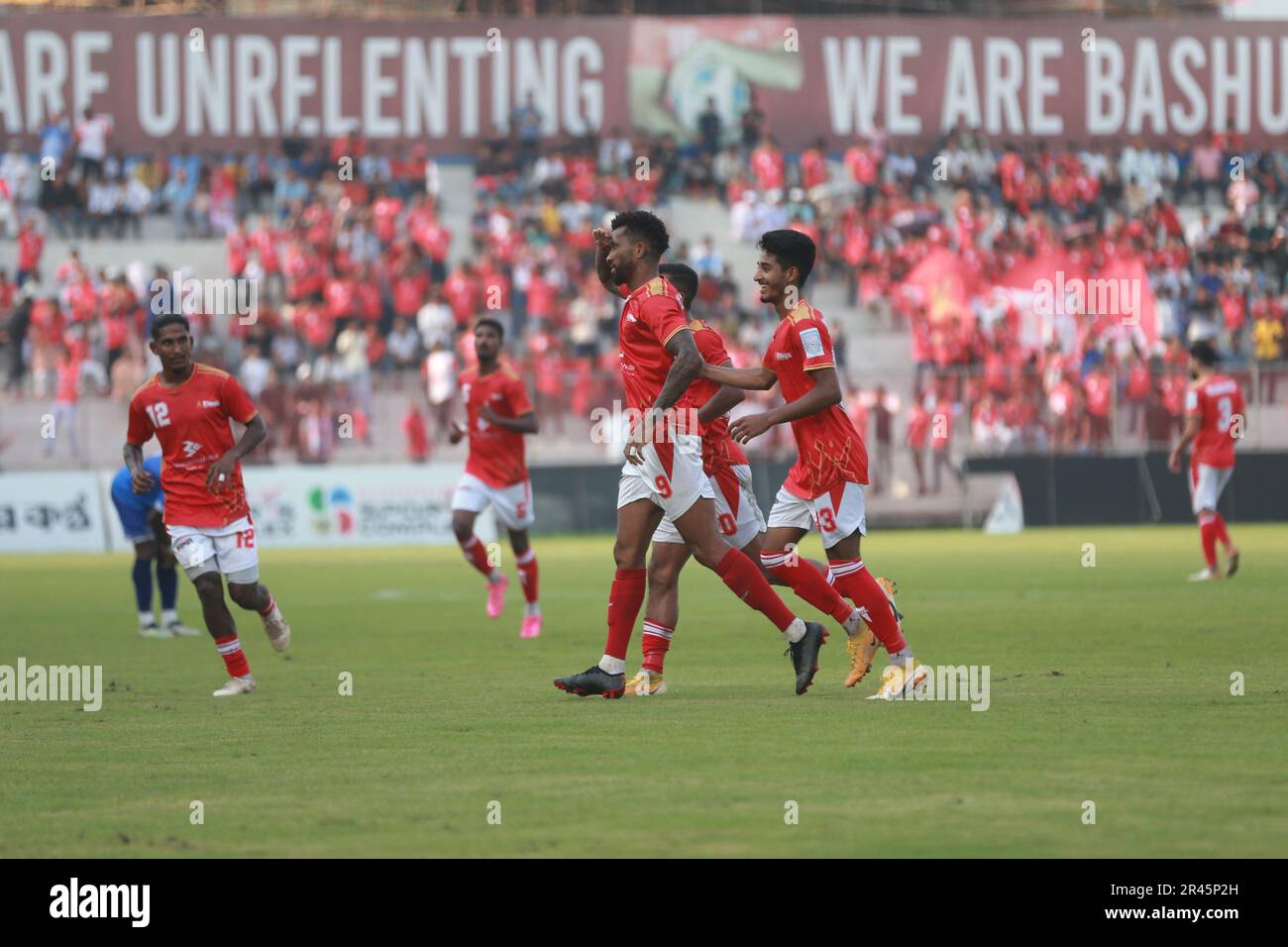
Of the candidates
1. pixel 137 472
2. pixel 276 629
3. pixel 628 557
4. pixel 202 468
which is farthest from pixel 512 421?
pixel 628 557

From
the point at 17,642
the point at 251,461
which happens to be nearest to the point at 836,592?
the point at 17,642

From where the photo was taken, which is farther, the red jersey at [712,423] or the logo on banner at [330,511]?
the logo on banner at [330,511]

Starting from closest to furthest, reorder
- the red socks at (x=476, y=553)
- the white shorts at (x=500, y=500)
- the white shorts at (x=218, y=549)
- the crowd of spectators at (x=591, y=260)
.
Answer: the white shorts at (x=218, y=549), the white shorts at (x=500, y=500), the red socks at (x=476, y=553), the crowd of spectators at (x=591, y=260)

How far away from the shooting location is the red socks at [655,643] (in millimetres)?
11352

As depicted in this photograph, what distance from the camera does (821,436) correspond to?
36.0ft

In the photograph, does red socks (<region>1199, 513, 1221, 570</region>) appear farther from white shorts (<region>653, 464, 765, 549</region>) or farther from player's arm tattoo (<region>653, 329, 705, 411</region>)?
player's arm tattoo (<region>653, 329, 705, 411</region>)

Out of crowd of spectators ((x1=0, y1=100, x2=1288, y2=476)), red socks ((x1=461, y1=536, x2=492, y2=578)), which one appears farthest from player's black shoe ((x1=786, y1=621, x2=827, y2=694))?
crowd of spectators ((x1=0, y1=100, x2=1288, y2=476))

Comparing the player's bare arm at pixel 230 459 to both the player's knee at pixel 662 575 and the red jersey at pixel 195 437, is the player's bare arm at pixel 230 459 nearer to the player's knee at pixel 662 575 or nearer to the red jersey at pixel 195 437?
the red jersey at pixel 195 437

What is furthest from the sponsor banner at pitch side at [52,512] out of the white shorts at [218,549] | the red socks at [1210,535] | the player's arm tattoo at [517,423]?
the white shorts at [218,549]

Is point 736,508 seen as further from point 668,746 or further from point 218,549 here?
point 218,549

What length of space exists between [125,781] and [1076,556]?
18.6 meters

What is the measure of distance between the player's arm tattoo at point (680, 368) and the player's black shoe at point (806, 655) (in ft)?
5.10

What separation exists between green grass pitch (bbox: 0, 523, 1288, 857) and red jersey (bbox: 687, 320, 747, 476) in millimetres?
1369
